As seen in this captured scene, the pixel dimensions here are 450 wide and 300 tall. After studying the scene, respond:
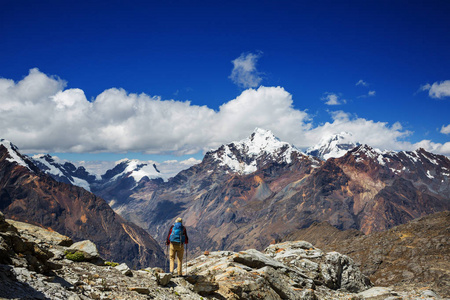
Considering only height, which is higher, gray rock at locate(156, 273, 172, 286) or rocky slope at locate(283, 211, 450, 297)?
gray rock at locate(156, 273, 172, 286)

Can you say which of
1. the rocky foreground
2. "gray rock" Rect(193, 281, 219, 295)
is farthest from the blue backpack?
"gray rock" Rect(193, 281, 219, 295)

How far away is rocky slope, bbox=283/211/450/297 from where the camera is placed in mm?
37531

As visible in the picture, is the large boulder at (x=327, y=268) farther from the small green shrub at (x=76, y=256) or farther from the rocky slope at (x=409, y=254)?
the small green shrub at (x=76, y=256)

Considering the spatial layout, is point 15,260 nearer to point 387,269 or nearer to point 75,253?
point 75,253

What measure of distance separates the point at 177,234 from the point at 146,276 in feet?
8.59

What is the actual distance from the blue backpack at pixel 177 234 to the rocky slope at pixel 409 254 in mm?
29718

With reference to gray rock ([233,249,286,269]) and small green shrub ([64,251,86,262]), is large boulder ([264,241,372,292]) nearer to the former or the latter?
gray rock ([233,249,286,269])

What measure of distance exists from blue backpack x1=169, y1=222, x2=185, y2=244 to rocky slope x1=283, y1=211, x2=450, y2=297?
29.7 metres

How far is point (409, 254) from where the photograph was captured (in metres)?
44.9

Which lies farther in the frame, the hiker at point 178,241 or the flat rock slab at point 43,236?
the hiker at point 178,241

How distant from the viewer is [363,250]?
168ft

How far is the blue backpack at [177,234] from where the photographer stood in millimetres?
15793

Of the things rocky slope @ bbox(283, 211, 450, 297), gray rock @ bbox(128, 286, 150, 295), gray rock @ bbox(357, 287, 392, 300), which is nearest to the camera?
gray rock @ bbox(128, 286, 150, 295)

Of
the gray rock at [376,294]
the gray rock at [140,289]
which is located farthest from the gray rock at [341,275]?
the gray rock at [140,289]
